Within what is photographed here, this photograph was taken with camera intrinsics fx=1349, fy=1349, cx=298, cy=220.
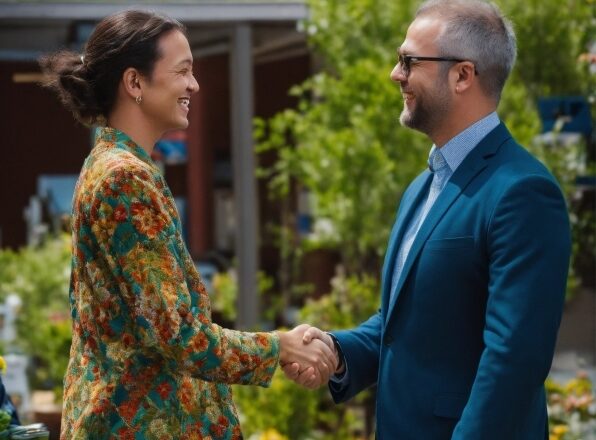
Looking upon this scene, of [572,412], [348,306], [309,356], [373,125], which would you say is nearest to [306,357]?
[309,356]

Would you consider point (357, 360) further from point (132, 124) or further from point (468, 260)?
point (132, 124)

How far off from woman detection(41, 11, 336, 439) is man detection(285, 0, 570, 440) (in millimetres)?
387

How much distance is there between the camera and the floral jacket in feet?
10.5

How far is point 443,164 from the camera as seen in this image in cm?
357

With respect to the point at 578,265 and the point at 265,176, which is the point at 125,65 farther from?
the point at 265,176

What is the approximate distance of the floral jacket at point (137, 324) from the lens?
319cm

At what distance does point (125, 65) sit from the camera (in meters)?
A: 3.36

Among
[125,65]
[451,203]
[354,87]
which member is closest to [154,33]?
[125,65]

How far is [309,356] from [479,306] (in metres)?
0.59

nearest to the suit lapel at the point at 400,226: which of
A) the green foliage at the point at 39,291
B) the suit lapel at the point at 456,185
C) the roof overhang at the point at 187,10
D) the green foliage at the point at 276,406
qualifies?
the suit lapel at the point at 456,185

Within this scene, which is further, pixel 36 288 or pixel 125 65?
pixel 36 288

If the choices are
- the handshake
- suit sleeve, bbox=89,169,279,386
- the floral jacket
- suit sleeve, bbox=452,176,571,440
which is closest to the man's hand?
the handshake

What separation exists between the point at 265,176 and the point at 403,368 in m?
5.90

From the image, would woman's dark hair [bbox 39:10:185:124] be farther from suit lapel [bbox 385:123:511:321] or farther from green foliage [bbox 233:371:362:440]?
green foliage [bbox 233:371:362:440]
